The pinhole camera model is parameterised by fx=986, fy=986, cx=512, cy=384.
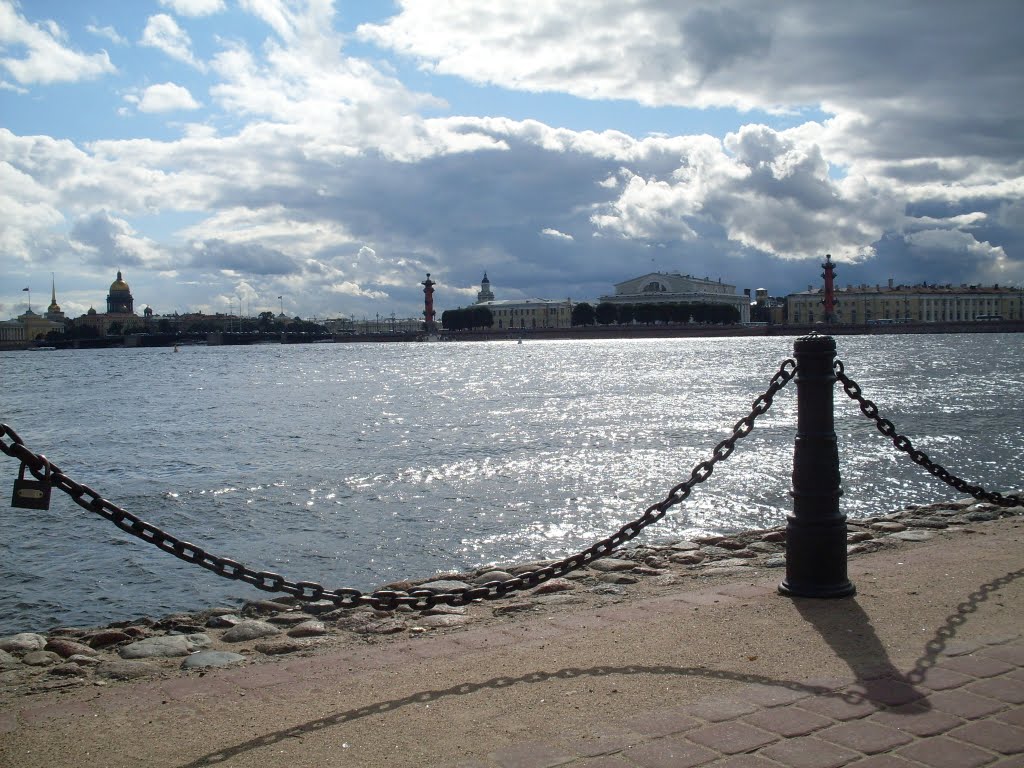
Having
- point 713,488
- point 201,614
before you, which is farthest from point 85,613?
point 713,488

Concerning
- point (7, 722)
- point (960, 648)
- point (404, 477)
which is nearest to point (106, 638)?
point (7, 722)

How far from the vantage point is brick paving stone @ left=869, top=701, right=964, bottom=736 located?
2.50m

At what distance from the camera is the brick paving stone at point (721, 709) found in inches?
104

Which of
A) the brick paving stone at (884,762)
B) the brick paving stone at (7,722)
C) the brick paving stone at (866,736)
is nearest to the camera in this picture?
the brick paving stone at (884,762)

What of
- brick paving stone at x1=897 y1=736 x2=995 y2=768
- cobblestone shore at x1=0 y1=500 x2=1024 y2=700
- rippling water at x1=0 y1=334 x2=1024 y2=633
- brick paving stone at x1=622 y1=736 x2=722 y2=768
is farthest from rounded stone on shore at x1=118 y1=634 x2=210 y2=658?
brick paving stone at x1=897 y1=736 x2=995 y2=768

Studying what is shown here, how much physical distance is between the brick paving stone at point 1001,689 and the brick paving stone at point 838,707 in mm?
331

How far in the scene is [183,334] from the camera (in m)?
146

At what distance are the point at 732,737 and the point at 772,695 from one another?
357 millimetres

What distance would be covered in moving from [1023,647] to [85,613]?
5.85 meters

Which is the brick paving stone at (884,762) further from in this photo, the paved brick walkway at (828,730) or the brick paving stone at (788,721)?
the brick paving stone at (788,721)

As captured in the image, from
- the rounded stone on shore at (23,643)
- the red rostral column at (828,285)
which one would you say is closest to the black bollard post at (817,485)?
the rounded stone on shore at (23,643)

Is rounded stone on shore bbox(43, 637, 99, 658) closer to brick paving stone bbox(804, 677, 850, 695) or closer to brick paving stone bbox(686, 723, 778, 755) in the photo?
brick paving stone bbox(686, 723, 778, 755)

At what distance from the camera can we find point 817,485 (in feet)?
12.7

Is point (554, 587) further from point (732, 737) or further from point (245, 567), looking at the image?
point (732, 737)
